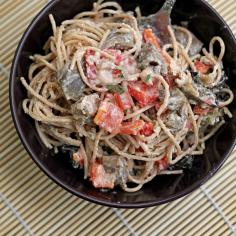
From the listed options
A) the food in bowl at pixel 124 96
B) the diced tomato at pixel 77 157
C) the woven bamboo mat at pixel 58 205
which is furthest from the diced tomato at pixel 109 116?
the woven bamboo mat at pixel 58 205

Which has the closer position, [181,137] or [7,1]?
[181,137]

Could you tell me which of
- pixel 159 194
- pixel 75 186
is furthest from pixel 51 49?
pixel 159 194

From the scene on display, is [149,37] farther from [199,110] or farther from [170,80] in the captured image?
[199,110]

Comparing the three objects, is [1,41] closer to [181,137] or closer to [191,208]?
[181,137]

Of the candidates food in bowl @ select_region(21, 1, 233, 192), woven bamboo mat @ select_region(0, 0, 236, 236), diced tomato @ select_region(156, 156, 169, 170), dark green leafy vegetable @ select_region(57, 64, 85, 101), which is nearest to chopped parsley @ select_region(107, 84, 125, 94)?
food in bowl @ select_region(21, 1, 233, 192)

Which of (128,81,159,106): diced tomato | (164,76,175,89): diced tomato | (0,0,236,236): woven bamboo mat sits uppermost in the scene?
(128,81,159,106): diced tomato

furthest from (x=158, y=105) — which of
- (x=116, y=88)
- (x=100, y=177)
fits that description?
(x=100, y=177)

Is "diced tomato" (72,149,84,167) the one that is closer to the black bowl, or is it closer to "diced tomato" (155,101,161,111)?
the black bowl
